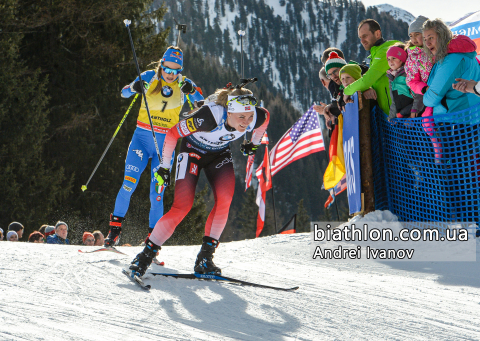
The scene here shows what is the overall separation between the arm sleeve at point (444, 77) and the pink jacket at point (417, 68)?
0.67 ft

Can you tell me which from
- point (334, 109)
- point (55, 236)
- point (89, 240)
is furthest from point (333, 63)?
point (55, 236)

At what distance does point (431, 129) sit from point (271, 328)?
2948mm

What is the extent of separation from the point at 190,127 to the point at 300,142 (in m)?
3.79

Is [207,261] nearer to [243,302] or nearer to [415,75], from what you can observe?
[243,302]

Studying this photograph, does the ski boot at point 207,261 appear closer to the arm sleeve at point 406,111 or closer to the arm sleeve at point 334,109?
the arm sleeve at point 334,109

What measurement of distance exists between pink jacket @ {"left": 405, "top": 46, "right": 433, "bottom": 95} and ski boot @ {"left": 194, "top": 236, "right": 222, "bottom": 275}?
245 cm

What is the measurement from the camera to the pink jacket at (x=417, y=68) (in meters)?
4.49

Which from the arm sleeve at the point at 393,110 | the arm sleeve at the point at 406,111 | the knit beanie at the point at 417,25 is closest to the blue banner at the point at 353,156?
the arm sleeve at the point at 393,110

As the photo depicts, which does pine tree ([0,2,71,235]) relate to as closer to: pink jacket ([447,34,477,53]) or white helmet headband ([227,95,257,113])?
white helmet headband ([227,95,257,113])

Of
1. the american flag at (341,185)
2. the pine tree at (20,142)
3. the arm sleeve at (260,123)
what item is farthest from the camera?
the pine tree at (20,142)

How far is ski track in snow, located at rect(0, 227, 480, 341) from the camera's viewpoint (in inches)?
99.0

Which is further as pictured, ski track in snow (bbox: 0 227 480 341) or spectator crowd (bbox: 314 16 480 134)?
spectator crowd (bbox: 314 16 480 134)

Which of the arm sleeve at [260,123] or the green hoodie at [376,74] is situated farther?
the green hoodie at [376,74]

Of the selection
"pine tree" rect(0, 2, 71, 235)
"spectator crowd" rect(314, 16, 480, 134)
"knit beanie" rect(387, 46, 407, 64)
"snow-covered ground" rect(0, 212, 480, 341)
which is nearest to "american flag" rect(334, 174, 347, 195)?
"spectator crowd" rect(314, 16, 480, 134)
